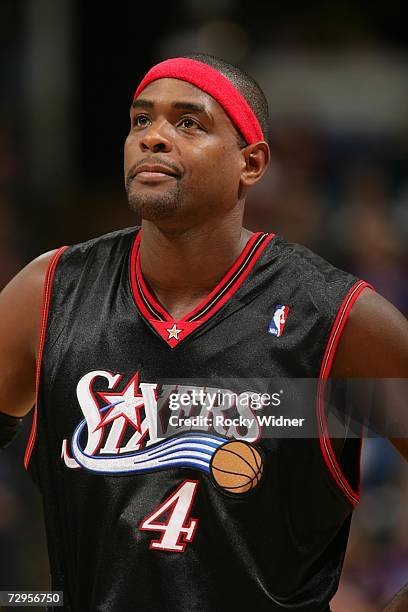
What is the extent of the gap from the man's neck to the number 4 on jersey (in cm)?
47

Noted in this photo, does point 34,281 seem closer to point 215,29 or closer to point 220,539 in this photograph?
point 220,539

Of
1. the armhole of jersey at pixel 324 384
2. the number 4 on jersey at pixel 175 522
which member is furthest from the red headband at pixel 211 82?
the number 4 on jersey at pixel 175 522

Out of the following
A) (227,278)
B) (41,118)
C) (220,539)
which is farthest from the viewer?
(41,118)

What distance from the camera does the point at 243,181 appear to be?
9.61 ft

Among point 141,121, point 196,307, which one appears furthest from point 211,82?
point 196,307

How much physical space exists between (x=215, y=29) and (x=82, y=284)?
14.6ft

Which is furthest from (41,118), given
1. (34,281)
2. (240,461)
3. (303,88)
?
(240,461)

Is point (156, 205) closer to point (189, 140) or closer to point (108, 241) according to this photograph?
point (189, 140)

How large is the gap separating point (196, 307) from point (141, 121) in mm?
509

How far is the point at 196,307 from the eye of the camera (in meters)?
2.89

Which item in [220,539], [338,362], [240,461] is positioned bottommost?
[220,539]

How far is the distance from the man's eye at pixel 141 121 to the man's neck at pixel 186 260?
26cm

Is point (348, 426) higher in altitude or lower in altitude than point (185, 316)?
lower

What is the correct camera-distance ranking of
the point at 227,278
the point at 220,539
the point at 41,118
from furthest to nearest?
1. the point at 41,118
2. the point at 227,278
3. the point at 220,539
